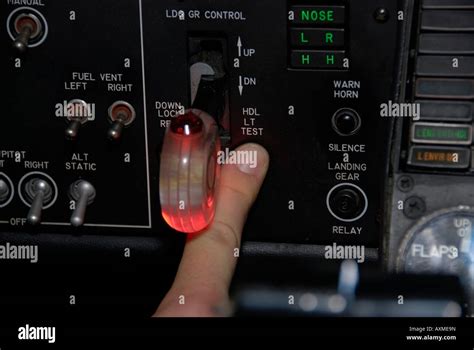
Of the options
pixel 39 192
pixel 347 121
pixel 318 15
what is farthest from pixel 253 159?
pixel 39 192

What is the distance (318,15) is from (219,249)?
Answer: 0.48 m

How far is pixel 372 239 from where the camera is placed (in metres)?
2.02

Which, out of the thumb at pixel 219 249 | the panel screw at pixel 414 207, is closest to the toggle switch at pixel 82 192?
the thumb at pixel 219 249

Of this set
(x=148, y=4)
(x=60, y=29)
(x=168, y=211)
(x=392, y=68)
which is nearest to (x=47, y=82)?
(x=60, y=29)

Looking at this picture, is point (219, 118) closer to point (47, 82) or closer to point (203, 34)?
point (203, 34)

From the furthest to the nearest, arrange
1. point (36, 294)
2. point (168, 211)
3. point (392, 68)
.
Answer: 1. point (36, 294)
2. point (392, 68)
3. point (168, 211)

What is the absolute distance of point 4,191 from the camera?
6.88 ft

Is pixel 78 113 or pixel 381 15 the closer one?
pixel 381 15

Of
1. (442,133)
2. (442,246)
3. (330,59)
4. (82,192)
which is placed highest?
(330,59)

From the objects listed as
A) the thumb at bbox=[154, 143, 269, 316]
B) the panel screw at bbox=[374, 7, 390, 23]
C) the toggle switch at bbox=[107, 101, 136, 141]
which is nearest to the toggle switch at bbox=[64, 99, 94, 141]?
the toggle switch at bbox=[107, 101, 136, 141]

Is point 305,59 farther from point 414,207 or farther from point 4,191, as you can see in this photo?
point 4,191

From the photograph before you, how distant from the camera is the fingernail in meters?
1.95

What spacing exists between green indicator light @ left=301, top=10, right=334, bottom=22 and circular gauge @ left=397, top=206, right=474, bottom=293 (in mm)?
432

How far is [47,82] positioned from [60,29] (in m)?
0.11
